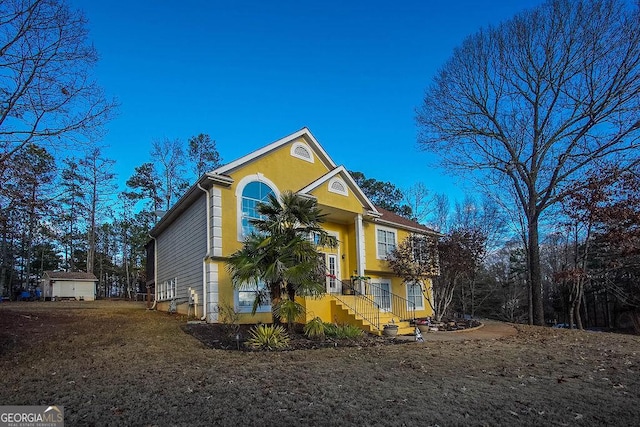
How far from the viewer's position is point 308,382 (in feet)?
20.5

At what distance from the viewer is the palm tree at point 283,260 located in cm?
1020

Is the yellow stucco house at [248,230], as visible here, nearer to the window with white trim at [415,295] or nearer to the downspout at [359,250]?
the downspout at [359,250]

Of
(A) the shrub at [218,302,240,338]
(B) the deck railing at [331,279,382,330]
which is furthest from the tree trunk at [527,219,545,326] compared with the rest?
(A) the shrub at [218,302,240,338]

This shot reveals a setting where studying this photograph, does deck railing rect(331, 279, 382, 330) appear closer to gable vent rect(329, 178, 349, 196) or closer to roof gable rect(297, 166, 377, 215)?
gable vent rect(329, 178, 349, 196)

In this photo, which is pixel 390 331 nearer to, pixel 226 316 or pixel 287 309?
pixel 287 309

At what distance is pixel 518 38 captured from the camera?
59.9 ft

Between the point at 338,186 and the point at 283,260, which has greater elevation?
the point at 338,186

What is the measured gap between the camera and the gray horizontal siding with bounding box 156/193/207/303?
1412 centimetres

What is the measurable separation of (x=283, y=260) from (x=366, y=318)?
4.86 metres

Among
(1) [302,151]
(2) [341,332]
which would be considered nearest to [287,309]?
(2) [341,332]

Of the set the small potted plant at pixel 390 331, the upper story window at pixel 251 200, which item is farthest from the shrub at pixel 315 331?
the upper story window at pixel 251 200

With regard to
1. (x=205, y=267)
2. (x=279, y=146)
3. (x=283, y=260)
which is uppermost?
(x=279, y=146)

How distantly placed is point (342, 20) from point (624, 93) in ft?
42.7

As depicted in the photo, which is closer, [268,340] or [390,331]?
[268,340]
